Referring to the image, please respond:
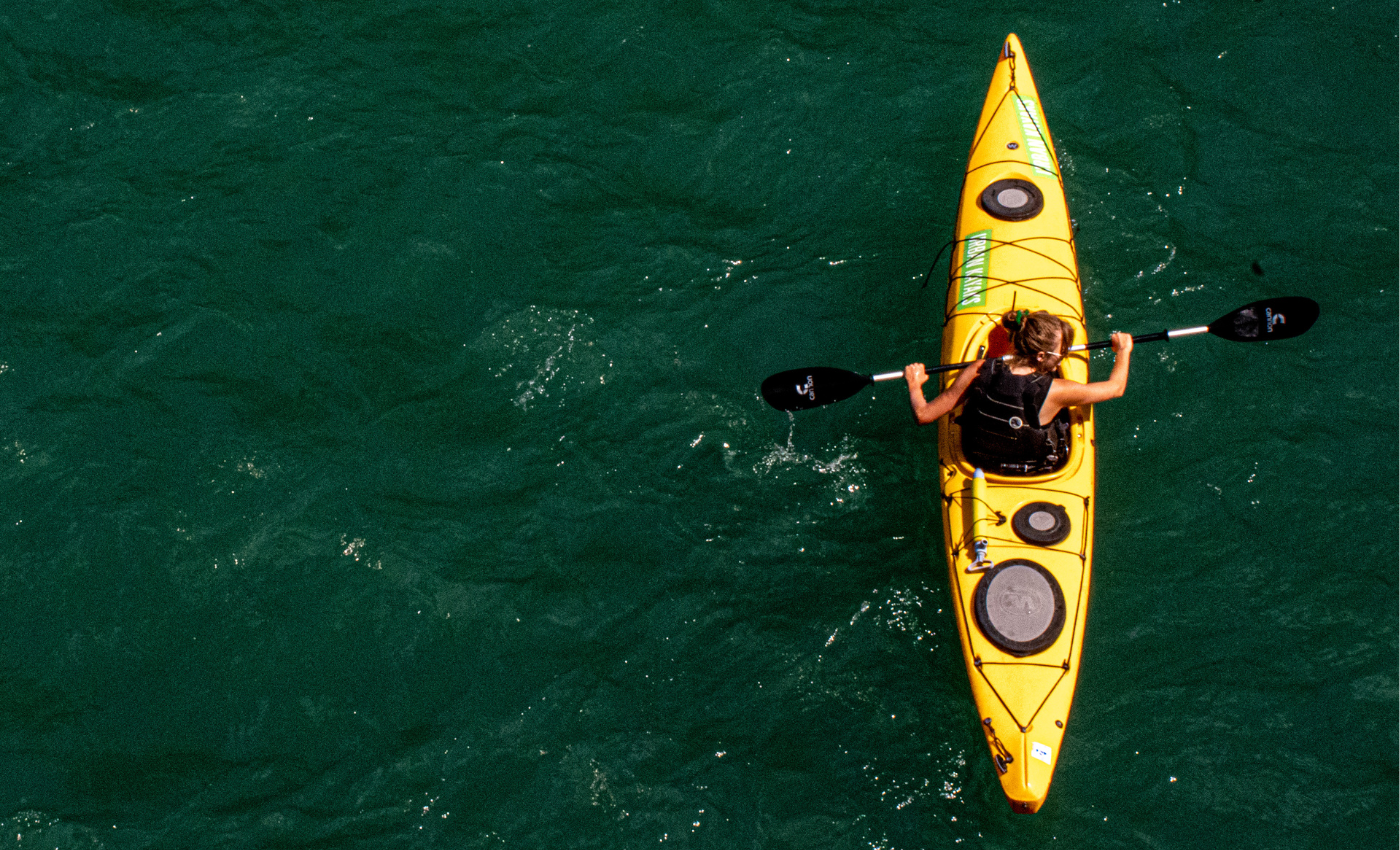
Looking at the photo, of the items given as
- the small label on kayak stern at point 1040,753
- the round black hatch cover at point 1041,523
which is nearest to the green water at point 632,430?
the small label on kayak stern at point 1040,753

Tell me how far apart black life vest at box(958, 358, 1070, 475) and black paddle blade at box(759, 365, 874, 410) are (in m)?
0.63

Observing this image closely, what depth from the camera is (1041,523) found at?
5.75 metres

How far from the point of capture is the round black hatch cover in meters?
5.71

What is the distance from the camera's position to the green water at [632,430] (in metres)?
5.80

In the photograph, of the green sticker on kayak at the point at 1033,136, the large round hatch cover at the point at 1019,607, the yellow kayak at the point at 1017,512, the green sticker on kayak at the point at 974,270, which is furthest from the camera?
the green sticker on kayak at the point at 1033,136

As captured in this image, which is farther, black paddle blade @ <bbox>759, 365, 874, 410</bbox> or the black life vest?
black paddle blade @ <bbox>759, 365, 874, 410</bbox>

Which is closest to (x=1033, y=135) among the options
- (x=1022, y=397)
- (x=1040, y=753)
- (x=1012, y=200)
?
(x=1012, y=200)

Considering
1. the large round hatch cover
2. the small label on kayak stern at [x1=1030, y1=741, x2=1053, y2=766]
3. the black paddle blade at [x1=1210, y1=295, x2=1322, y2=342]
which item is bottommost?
the small label on kayak stern at [x1=1030, y1=741, x2=1053, y2=766]

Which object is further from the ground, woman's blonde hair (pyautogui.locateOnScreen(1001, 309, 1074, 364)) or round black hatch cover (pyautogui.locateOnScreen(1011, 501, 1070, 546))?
woman's blonde hair (pyautogui.locateOnScreen(1001, 309, 1074, 364))

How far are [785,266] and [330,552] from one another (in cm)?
312

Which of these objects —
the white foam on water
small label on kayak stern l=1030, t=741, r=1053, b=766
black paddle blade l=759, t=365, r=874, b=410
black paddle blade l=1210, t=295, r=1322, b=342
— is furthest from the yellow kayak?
the white foam on water

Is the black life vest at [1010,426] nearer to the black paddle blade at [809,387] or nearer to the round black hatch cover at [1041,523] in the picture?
the round black hatch cover at [1041,523]

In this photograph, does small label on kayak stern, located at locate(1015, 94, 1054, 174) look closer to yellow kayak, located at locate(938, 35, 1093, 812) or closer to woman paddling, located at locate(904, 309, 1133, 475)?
yellow kayak, located at locate(938, 35, 1093, 812)

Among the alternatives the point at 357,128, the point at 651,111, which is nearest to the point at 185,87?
the point at 357,128
